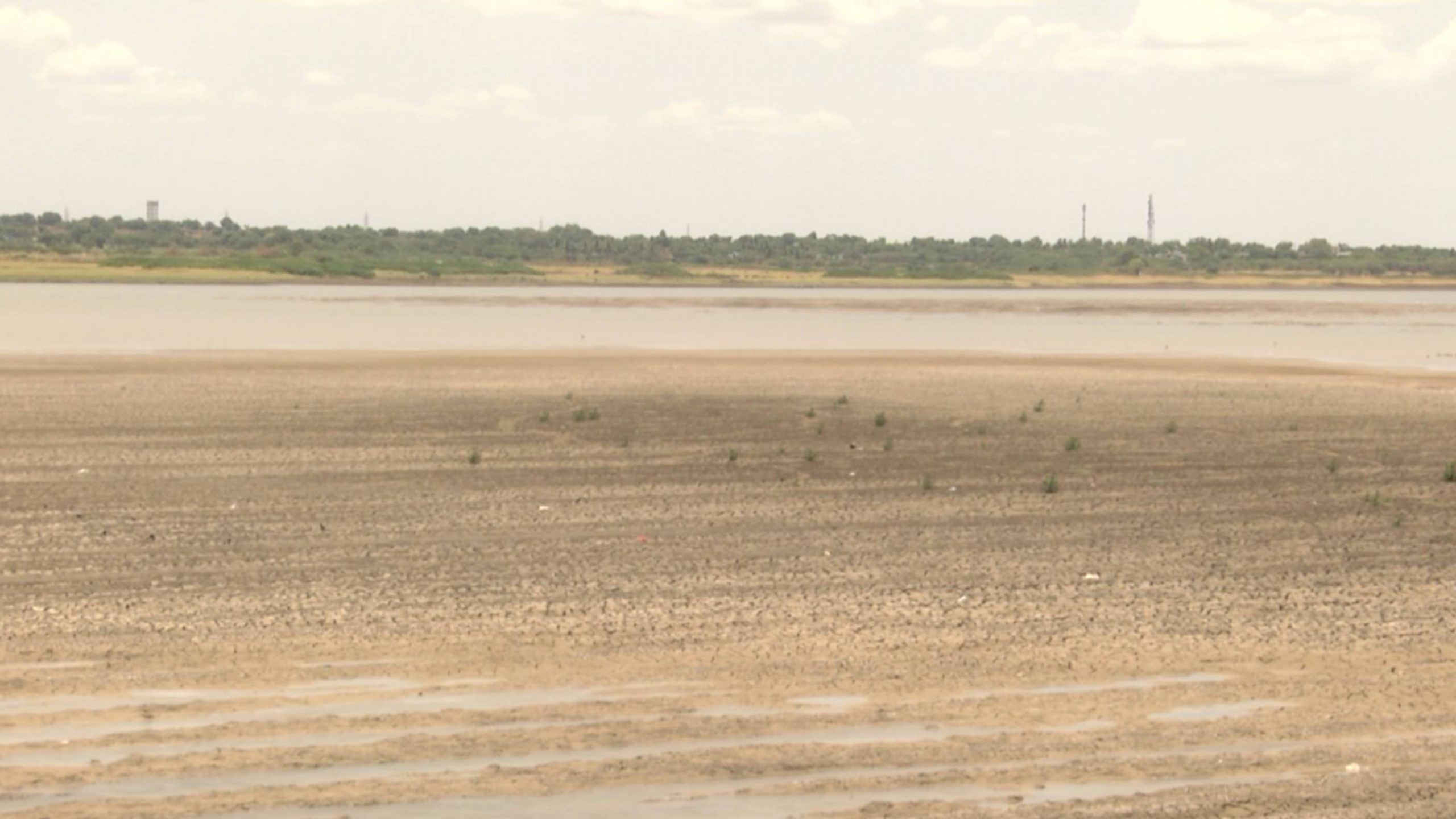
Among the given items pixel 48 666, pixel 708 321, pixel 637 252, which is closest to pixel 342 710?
Answer: pixel 48 666

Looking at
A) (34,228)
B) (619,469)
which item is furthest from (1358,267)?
(619,469)

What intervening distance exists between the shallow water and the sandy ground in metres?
18.2

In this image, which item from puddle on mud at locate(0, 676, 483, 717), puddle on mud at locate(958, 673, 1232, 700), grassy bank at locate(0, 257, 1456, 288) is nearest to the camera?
puddle on mud at locate(0, 676, 483, 717)

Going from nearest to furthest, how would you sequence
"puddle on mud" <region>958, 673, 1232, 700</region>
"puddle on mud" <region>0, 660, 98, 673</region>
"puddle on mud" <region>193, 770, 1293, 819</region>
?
"puddle on mud" <region>193, 770, 1293, 819</region>
"puddle on mud" <region>958, 673, 1232, 700</region>
"puddle on mud" <region>0, 660, 98, 673</region>

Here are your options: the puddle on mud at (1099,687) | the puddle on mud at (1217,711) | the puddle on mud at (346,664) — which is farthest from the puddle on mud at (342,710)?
the puddle on mud at (1217,711)

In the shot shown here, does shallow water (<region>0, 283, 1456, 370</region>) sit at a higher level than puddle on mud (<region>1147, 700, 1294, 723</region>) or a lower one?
higher

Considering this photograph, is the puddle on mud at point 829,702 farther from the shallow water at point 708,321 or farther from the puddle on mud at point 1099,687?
the shallow water at point 708,321

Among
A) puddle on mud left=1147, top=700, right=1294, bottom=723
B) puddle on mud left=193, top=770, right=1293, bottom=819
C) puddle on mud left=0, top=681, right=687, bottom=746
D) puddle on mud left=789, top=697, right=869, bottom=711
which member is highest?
puddle on mud left=0, top=681, right=687, bottom=746

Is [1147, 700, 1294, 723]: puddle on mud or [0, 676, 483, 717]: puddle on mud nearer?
[0, 676, 483, 717]: puddle on mud

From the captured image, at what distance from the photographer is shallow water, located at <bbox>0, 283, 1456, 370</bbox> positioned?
41.3 metres

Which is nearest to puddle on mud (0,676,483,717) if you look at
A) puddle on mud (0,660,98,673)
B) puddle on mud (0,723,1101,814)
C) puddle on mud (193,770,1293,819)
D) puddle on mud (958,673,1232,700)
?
puddle on mud (0,660,98,673)

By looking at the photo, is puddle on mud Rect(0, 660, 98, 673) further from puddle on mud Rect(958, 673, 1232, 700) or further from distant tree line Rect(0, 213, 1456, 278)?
distant tree line Rect(0, 213, 1456, 278)

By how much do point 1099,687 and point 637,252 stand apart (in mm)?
138106

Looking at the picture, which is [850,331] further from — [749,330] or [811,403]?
[811,403]
